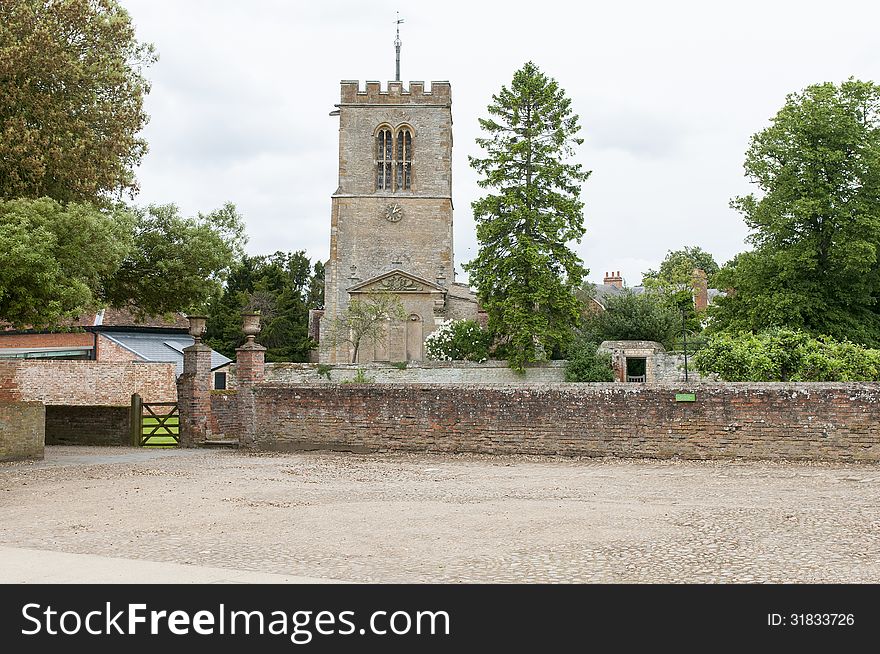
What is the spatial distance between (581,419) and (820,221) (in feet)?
67.3

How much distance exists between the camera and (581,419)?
1692cm

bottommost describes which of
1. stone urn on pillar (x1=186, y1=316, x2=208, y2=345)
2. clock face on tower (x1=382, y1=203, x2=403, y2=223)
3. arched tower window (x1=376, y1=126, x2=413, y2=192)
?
stone urn on pillar (x1=186, y1=316, x2=208, y2=345)

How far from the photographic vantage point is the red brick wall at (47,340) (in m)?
39.9

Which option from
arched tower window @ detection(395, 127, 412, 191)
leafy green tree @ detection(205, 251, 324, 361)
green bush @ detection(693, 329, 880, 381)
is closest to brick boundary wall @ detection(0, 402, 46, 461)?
green bush @ detection(693, 329, 880, 381)

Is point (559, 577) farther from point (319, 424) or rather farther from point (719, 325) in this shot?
point (719, 325)

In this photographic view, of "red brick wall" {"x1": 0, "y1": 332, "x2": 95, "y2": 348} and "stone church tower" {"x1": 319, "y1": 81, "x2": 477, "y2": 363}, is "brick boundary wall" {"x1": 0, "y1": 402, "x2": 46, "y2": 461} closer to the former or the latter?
"red brick wall" {"x1": 0, "y1": 332, "x2": 95, "y2": 348}

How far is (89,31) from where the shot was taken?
17.5 m

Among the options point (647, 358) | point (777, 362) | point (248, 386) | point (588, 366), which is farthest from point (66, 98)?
point (647, 358)

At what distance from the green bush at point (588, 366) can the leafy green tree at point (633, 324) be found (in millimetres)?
2327

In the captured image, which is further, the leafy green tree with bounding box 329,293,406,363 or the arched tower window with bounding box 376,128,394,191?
the arched tower window with bounding box 376,128,394,191

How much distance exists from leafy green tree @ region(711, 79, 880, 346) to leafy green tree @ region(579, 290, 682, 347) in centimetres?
497

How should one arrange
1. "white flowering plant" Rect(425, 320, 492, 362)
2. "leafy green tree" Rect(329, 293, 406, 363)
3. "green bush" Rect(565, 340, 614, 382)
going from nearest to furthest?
"green bush" Rect(565, 340, 614, 382) < "white flowering plant" Rect(425, 320, 492, 362) < "leafy green tree" Rect(329, 293, 406, 363)

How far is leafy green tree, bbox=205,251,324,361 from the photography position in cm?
5066

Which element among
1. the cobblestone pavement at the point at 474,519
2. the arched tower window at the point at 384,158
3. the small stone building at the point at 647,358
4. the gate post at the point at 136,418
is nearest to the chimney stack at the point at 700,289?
the arched tower window at the point at 384,158
